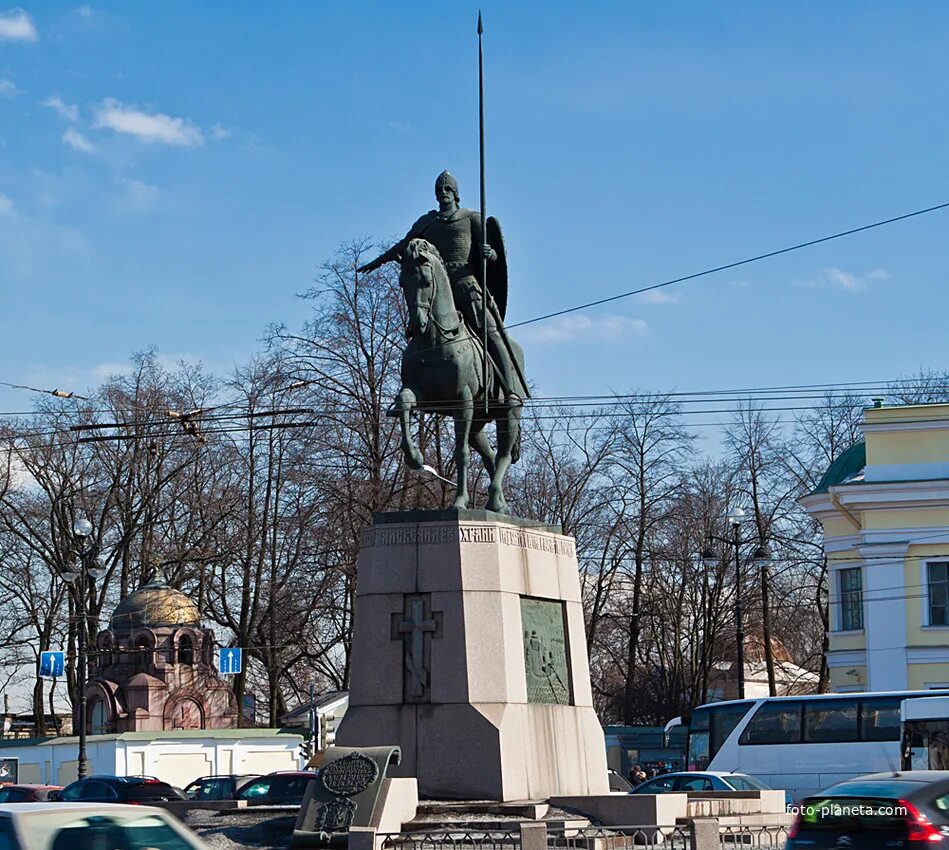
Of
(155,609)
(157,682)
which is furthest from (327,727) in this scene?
(157,682)

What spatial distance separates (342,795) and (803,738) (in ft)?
67.4

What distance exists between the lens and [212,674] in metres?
67.8

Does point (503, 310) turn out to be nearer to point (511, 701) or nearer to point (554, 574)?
point (554, 574)

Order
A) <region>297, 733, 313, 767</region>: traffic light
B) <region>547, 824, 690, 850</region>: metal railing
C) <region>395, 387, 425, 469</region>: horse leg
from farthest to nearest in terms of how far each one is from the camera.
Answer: <region>297, 733, 313, 767</region>: traffic light < <region>395, 387, 425, 469</region>: horse leg < <region>547, 824, 690, 850</region>: metal railing

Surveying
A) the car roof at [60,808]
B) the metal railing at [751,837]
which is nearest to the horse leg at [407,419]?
the metal railing at [751,837]

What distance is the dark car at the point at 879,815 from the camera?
1263cm

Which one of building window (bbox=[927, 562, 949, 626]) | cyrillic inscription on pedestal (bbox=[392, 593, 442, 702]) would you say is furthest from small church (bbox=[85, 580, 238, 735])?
cyrillic inscription on pedestal (bbox=[392, 593, 442, 702])

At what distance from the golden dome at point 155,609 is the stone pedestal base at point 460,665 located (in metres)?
41.1

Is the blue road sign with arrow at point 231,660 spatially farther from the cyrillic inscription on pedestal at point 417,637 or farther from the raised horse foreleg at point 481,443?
the cyrillic inscription on pedestal at point 417,637

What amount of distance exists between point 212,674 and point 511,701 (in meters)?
51.8

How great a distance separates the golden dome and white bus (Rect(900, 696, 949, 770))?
3166 centimetres

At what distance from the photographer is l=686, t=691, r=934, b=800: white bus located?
33.8m

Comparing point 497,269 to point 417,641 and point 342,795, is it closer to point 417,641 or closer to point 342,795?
point 417,641

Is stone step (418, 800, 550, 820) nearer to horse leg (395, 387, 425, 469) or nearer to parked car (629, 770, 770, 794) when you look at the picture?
horse leg (395, 387, 425, 469)
